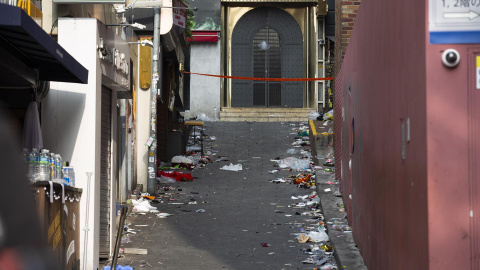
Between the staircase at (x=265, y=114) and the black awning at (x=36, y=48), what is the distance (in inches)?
837

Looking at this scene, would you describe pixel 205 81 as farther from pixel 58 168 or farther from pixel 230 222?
pixel 58 168

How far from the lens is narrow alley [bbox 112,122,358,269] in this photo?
1116 cm

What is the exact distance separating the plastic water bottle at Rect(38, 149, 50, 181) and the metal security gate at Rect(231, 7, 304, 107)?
2383 cm

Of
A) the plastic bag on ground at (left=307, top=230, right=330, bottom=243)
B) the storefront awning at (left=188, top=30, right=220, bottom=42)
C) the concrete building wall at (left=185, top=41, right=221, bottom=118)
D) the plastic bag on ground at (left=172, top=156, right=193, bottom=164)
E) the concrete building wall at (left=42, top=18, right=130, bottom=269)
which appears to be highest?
the storefront awning at (left=188, top=30, right=220, bottom=42)

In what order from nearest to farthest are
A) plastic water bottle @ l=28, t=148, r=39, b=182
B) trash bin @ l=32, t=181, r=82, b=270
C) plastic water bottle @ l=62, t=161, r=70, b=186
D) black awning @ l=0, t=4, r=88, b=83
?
black awning @ l=0, t=4, r=88, b=83
trash bin @ l=32, t=181, r=82, b=270
plastic water bottle @ l=28, t=148, r=39, b=182
plastic water bottle @ l=62, t=161, r=70, b=186

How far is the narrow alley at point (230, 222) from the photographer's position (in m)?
11.2

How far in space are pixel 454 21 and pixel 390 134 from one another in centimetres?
193

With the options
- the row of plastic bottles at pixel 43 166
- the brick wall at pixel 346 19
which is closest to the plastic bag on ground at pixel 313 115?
the brick wall at pixel 346 19

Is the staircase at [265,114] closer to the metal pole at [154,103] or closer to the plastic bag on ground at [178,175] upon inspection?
the plastic bag on ground at [178,175]

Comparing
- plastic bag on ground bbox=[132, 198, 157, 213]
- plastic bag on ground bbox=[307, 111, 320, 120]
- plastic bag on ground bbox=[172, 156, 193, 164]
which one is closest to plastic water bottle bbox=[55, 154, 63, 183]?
plastic bag on ground bbox=[132, 198, 157, 213]

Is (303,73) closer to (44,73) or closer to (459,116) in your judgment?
(44,73)

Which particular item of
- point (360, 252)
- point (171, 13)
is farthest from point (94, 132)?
point (171, 13)

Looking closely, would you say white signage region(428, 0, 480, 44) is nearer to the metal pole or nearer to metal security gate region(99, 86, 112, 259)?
metal security gate region(99, 86, 112, 259)

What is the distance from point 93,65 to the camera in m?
9.69
